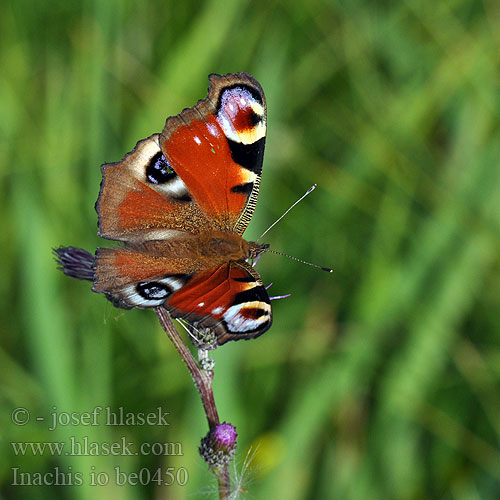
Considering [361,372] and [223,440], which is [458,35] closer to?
[361,372]

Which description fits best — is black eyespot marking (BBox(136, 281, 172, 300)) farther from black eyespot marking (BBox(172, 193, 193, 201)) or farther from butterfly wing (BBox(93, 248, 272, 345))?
black eyespot marking (BBox(172, 193, 193, 201))

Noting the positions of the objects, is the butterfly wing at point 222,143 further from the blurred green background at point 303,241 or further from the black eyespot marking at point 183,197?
the blurred green background at point 303,241

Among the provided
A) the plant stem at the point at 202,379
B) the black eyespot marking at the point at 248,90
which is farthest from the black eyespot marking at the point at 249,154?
the plant stem at the point at 202,379

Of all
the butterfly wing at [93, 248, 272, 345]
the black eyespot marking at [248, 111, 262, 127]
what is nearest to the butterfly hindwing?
the butterfly wing at [93, 248, 272, 345]

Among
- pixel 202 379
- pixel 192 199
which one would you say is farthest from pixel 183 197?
pixel 202 379

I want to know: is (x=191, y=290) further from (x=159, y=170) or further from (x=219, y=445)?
(x=159, y=170)

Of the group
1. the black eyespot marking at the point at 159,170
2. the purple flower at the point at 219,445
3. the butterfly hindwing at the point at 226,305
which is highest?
the black eyespot marking at the point at 159,170
